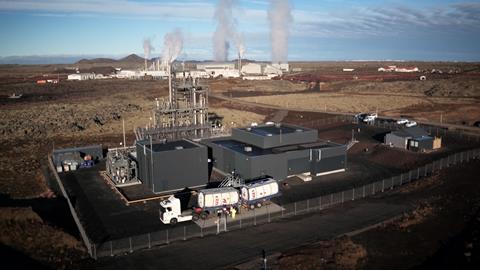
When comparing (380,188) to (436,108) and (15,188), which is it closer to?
(15,188)

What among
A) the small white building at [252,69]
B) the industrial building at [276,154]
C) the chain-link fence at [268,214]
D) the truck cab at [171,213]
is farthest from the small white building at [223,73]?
the truck cab at [171,213]

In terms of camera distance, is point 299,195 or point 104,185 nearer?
point 299,195

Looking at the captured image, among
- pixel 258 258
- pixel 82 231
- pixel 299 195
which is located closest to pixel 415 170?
pixel 299 195

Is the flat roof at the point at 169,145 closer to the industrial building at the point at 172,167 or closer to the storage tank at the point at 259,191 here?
the industrial building at the point at 172,167

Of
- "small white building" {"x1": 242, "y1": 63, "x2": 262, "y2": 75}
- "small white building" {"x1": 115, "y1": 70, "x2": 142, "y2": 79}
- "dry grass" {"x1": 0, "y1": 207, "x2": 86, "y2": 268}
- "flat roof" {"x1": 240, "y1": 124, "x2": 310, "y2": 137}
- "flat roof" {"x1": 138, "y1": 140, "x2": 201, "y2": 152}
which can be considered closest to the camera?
"dry grass" {"x1": 0, "y1": 207, "x2": 86, "y2": 268}

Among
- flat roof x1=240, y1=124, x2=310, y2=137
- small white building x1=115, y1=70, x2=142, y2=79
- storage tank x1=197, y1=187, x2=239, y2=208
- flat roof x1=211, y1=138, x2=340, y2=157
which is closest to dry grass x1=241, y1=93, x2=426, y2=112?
flat roof x1=240, y1=124, x2=310, y2=137

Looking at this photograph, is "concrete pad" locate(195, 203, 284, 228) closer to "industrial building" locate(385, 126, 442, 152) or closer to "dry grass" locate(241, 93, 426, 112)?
"industrial building" locate(385, 126, 442, 152)

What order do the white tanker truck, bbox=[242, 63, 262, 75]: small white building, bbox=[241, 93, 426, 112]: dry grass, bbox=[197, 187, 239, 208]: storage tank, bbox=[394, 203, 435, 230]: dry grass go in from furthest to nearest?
1. bbox=[242, 63, 262, 75]: small white building
2. bbox=[241, 93, 426, 112]: dry grass
3. bbox=[197, 187, 239, 208]: storage tank
4. the white tanker truck
5. bbox=[394, 203, 435, 230]: dry grass
